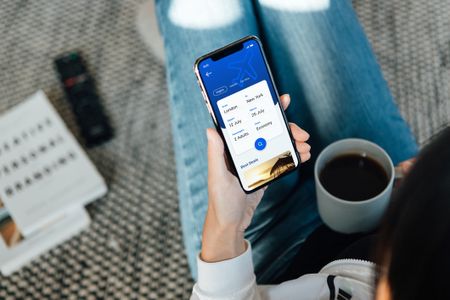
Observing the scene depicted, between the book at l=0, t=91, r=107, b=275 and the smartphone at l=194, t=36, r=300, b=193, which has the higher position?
the smartphone at l=194, t=36, r=300, b=193

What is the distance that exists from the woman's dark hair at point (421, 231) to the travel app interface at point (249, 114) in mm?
270

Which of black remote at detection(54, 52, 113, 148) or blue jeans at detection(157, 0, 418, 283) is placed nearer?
blue jeans at detection(157, 0, 418, 283)

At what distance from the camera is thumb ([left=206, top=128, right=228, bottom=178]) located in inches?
22.3

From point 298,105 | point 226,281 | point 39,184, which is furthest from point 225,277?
point 39,184

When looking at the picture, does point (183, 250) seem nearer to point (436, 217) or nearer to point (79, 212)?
point (79, 212)

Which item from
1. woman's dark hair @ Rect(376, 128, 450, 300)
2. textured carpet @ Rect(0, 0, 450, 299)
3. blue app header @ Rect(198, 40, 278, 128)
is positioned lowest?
textured carpet @ Rect(0, 0, 450, 299)

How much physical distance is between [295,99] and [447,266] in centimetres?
47

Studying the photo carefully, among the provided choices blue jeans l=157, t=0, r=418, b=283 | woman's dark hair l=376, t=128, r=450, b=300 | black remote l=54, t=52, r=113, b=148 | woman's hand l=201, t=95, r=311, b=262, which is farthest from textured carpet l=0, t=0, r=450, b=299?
woman's dark hair l=376, t=128, r=450, b=300

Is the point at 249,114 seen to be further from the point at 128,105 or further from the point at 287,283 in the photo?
the point at 128,105

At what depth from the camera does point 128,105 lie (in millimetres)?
1190

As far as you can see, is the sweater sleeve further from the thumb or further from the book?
the book

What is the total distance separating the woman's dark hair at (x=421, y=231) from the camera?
0.31m

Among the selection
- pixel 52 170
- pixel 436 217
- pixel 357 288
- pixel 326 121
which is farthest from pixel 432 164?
pixel 52 170

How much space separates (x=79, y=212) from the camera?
1052mm
